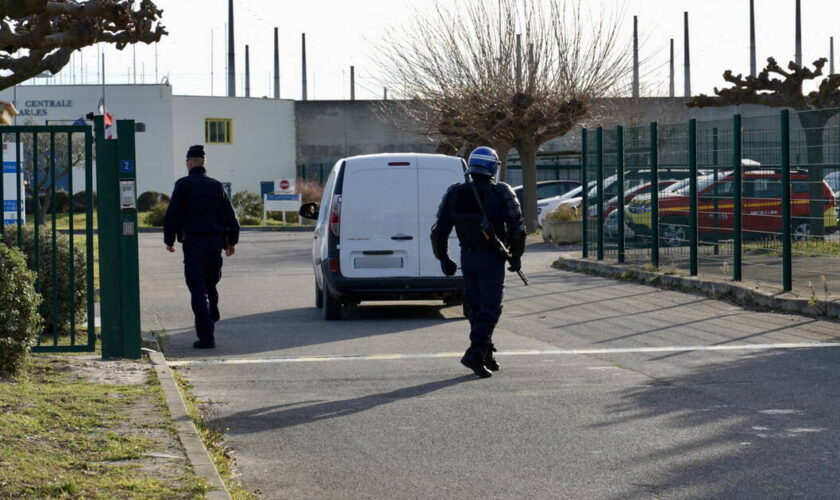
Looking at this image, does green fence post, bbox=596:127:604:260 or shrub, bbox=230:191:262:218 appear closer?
green fence post, bbox=596:127:604:260

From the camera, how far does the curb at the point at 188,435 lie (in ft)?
19.5

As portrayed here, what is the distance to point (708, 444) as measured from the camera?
23.6 ft

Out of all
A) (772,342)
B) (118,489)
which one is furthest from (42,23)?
(772,342)

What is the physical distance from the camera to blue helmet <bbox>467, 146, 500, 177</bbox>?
396 inches

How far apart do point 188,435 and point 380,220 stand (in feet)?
23.4

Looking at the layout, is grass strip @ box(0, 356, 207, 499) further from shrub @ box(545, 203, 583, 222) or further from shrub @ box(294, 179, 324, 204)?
shrub @ box(294, 179, 324, 204)

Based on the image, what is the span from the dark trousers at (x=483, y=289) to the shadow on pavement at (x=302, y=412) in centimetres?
73

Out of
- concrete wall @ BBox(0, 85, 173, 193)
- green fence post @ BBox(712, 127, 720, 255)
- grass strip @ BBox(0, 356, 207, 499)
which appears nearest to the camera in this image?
grass strip @ BBox(0, 356, 207, 499)

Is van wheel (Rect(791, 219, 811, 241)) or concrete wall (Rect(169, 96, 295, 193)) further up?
concrete wall (Rect(169, 96, 295, 193))

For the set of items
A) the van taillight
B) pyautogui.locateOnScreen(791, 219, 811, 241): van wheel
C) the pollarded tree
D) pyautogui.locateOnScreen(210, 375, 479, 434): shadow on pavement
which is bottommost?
pyautogui.locateOnScreen(210, 375, 479, 434): shadow on pavement

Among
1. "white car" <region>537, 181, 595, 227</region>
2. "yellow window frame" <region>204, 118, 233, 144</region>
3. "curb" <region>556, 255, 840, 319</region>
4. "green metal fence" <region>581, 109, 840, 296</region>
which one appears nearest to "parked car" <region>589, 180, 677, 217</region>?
"green metal fence" <region>581, 109, 840, 296</region>

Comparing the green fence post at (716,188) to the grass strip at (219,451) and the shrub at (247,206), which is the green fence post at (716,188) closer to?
the grass strip at (219,451)

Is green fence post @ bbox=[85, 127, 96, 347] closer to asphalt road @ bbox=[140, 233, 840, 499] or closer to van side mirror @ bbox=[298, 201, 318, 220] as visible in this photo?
asphalt road @ bbox=[140, 233, 840, 499]

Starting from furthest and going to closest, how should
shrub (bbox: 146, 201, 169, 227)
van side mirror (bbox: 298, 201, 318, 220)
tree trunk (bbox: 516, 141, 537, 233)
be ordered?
1. shrub (bbox: 146, 201, 169, 227)
2. tree trunk (bbox: 516, 141, 537, 233)
3. van side mirror (bbox: 298, 201, 318, 220)
